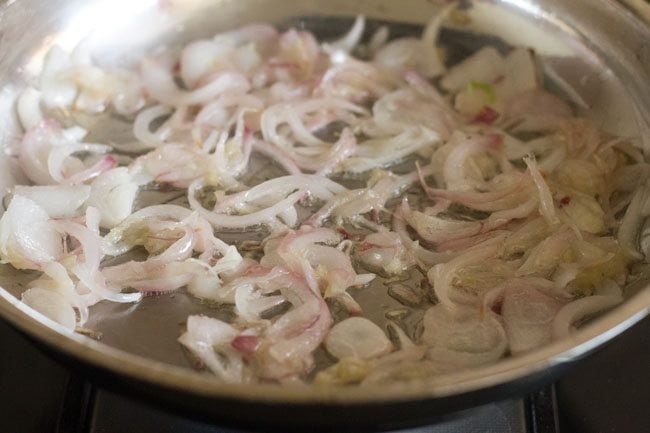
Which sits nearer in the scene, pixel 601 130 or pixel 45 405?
Answer: pixel 45 405

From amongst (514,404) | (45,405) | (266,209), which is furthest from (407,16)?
(45,405)

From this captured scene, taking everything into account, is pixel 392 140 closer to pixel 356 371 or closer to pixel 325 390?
pixel 356 371

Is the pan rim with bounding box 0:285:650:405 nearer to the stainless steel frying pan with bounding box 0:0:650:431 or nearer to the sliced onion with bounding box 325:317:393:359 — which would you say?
the stainless steel frying pan with bounding box 0:0:650:431

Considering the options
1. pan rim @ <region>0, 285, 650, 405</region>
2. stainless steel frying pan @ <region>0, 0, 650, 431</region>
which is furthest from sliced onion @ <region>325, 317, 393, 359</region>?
pan rim @ <region>0, 285, 650, 405</region>

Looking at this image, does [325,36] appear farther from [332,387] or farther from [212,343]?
[332,387]

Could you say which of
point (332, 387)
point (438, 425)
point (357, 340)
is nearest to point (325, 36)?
point (357, 340)

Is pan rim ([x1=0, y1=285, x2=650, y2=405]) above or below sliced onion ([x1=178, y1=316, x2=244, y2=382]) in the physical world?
above

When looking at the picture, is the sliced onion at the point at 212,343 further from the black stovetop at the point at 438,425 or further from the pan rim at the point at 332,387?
the pan rim at the point at 332,387
